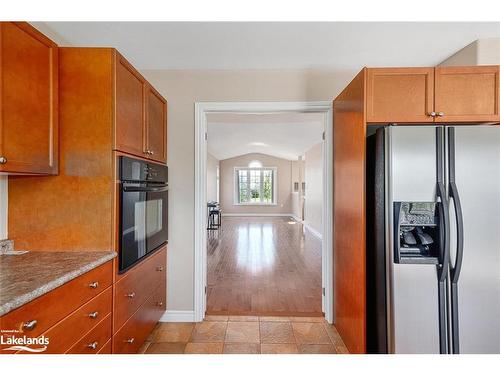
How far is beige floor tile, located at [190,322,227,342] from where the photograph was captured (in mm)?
2170

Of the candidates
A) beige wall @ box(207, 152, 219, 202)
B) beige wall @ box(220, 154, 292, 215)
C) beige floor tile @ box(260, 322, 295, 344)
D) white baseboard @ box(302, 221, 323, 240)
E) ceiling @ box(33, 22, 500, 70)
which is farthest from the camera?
beige wall @ box(220, 154, 292, 215)

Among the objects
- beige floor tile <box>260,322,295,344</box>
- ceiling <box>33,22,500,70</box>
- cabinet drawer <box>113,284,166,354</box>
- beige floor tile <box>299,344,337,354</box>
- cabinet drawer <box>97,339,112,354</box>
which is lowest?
beige floor tile <box>299,344,337,354</box>

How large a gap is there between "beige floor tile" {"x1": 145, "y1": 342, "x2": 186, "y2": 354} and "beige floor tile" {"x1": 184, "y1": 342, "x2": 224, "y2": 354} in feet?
0.17

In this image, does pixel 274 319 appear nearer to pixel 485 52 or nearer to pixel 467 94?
pixel 467 94

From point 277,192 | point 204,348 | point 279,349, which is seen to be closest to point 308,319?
point 279,349

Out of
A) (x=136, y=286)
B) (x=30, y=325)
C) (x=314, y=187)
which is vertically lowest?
(x=136, y=286)

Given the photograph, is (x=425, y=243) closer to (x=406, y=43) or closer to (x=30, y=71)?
(x=406, y=43)

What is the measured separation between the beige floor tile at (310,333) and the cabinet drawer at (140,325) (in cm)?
119

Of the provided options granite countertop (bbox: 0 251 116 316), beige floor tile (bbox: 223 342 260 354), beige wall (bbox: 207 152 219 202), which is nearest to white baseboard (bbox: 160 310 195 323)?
beige floor tile (bbox: 223 342 260 354)

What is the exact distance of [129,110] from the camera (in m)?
1.74

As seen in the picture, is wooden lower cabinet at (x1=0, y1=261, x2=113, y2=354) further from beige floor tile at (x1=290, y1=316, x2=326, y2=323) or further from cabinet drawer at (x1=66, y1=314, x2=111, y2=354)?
beige floor tile at (x1=290, y1=316, x2=326, y2=323)

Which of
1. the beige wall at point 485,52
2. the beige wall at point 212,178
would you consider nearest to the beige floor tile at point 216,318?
the beige wall at point 485,52

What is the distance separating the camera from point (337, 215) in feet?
7.41

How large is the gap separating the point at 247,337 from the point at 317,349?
0.57m
